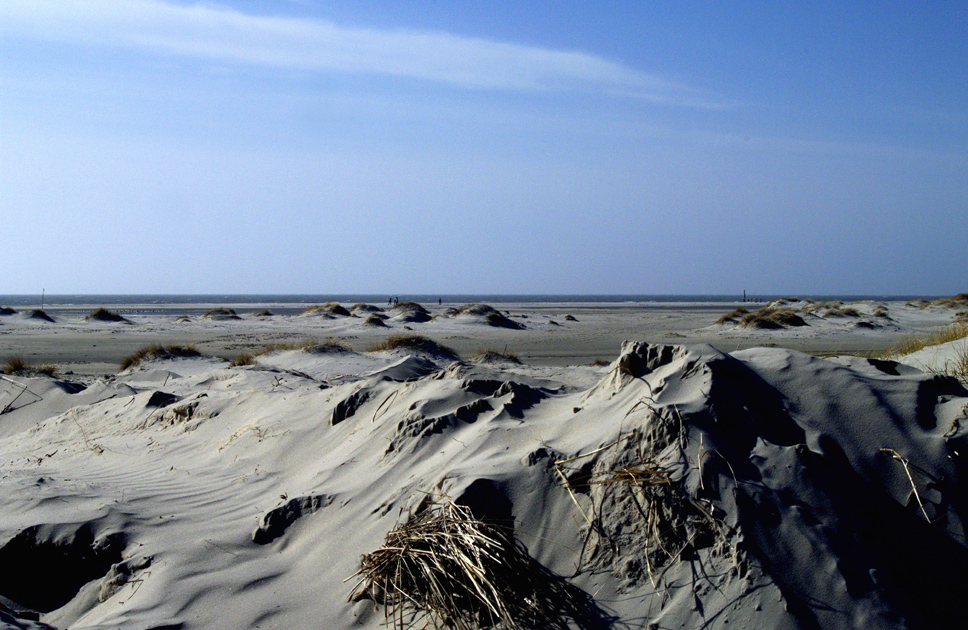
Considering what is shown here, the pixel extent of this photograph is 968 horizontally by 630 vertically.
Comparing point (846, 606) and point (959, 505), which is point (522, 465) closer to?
point (846, 606)

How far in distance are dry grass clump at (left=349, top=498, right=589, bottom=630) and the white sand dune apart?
3cm

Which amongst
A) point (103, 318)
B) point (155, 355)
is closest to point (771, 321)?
point (155, 355)

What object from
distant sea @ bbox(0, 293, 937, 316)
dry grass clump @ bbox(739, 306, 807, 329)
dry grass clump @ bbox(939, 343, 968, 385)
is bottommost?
distant sea @ bbox(0, 293, 937, 316)

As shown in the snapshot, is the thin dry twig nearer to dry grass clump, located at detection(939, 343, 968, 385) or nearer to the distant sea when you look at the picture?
dry grass clump, located at detection(939, 343, 968, 385)

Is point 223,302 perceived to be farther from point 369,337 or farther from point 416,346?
point 416,346

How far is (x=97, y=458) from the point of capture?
6.73m

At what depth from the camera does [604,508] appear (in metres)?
3.43

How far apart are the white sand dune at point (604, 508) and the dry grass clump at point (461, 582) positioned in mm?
30

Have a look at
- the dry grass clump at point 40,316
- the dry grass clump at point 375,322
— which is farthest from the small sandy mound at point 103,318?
the dry grass clump at point 375,322

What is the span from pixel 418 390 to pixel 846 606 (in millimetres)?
3612

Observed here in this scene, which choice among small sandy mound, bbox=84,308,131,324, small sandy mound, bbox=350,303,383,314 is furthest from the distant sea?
small sandy mound, bbox=84,308,131,324

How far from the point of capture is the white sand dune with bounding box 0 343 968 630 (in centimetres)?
303

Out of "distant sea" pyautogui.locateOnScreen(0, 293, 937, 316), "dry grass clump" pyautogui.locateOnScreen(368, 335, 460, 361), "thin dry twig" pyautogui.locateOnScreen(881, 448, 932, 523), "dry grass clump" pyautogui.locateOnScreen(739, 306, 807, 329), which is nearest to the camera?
"thin dry twig" pyautogui.locateOnScreen(881, 448, 932, 523)

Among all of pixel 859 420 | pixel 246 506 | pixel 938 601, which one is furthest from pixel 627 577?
pixel 246 506
